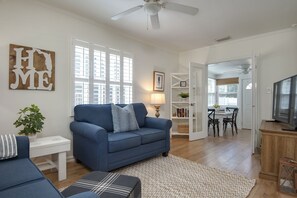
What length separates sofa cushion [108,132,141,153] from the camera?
2.35 meters

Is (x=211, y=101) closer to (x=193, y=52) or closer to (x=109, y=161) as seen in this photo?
(x=193, y=52)

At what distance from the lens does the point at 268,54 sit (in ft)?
12.2

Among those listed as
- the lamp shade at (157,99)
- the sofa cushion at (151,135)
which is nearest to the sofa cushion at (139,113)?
the sofa cushion at (151,135)

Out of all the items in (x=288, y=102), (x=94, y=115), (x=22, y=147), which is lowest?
(x=22, y=147)

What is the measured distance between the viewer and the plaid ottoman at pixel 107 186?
1271 mm

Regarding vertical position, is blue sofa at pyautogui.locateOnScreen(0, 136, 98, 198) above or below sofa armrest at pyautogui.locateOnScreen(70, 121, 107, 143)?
below

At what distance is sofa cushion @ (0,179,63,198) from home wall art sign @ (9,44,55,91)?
1721mm

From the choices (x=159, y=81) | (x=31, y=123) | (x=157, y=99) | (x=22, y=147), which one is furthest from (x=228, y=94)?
(x=22, y=147)

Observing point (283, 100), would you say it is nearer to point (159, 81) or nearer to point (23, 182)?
point (159, 81)

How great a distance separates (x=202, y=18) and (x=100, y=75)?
82.6 inches

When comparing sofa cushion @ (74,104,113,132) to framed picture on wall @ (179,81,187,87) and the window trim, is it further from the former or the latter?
framed picture on wall @ (179,81,187,87)

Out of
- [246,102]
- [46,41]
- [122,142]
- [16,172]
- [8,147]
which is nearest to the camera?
[16,172]

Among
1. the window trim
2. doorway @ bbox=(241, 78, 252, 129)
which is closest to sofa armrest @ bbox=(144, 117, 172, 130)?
the window trim

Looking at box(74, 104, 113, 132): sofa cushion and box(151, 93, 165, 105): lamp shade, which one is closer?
box(74, 104, 113, 132): sofa cushion
